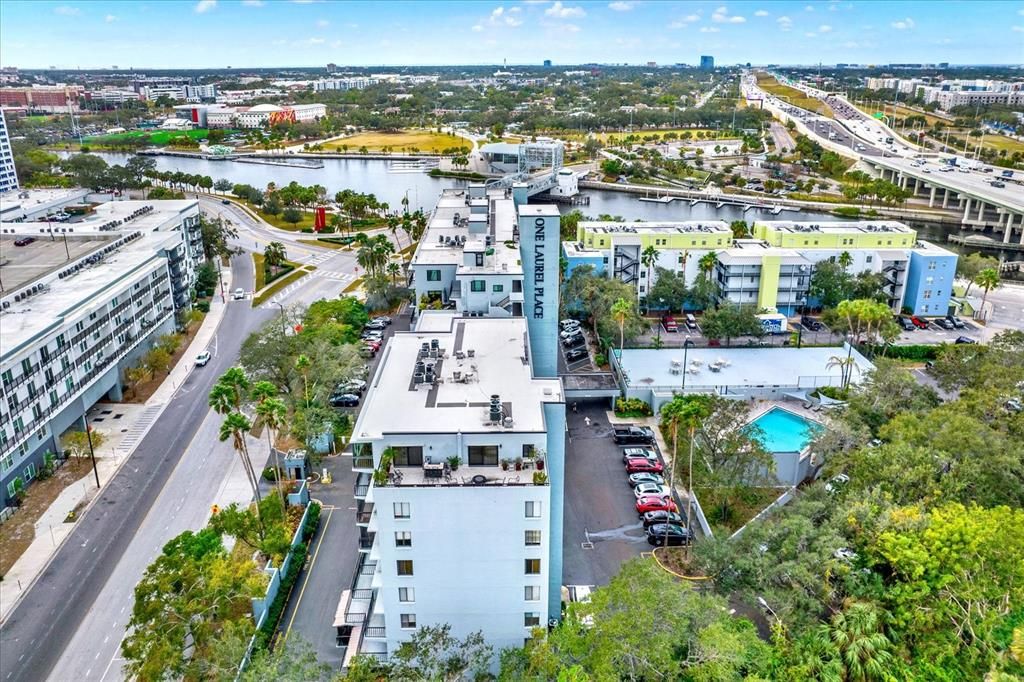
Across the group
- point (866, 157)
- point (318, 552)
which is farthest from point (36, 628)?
point (866, 157)

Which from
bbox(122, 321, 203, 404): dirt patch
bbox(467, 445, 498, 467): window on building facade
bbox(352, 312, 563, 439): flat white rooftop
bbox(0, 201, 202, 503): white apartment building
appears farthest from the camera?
bbox(122, 321, 203, 404): dirt patch

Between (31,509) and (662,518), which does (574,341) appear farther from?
(31,509)

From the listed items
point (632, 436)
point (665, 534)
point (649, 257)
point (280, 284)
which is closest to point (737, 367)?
point (632, 436)

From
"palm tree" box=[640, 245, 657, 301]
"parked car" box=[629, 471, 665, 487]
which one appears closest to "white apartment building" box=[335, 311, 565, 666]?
"parked car" box=[629, 471, 665, 487]

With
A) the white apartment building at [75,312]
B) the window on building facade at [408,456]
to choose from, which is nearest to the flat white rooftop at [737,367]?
the window on building facade at [408,456]

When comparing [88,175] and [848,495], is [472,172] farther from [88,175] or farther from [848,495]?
[848,495]

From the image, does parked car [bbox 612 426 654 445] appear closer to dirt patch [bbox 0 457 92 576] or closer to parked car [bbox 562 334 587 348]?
parked car [bbox 562 334 587 348]
